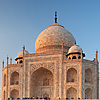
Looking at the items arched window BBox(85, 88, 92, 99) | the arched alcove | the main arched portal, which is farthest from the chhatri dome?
arched window BBox(85, 88, 92, 99)

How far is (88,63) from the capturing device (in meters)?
31.4

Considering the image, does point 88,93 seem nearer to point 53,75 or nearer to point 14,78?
point 53,75

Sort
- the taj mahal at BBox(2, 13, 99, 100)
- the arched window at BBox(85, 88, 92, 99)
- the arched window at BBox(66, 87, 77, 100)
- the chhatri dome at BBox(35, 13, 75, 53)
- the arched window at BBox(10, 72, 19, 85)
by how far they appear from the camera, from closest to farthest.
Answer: the taj mahal at BBox(2, 13, 99, 100) → the arched window at BBox(66, 87, 77, 100) → the arched window at BBox(85, 88, 92, 99) → the arched window at BBox(10, 72, 19, 85) → the chhatri dome at BBox(35, 13, 75, 53)

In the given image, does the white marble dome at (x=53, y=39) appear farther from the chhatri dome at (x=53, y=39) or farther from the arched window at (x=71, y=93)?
the arched window at (x=71, y=93)

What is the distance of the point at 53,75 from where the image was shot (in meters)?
31.7

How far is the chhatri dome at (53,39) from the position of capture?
36.0 meters

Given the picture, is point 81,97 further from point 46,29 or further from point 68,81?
point 46,29

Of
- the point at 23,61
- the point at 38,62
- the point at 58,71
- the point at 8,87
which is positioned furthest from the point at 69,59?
the point at 8,87

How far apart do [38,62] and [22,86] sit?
377 cm

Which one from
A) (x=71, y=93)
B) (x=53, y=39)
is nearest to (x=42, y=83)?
(x=71, y=93)

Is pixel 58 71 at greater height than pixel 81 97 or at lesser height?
greater

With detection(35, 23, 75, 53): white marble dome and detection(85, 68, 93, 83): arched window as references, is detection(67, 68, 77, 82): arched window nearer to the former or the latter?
detection(85, 68, 93, 83): arched window

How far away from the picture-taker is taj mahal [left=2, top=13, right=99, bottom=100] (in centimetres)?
3084

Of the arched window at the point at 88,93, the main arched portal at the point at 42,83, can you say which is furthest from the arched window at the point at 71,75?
the main arched portal at the point at 42,83
